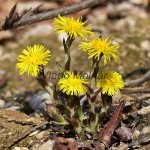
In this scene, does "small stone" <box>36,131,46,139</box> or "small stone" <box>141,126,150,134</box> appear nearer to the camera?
"small stone" <box>141,126,150,134</box>

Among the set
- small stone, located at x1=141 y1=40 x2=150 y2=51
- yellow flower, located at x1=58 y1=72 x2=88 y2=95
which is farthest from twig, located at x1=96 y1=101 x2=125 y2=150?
small stone, located at x1=141 y1=40 x2=150 y2=51

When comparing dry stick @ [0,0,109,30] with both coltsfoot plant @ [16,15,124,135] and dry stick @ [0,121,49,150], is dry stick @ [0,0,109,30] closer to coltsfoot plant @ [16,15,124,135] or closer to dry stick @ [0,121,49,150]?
coltsfoot plant @ [16,15,124,135]

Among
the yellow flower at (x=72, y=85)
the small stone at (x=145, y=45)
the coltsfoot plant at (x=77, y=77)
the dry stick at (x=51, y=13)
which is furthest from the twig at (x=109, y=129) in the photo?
the small stone at (x=145, y=45)

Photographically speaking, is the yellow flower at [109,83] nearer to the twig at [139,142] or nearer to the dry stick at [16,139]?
the twig at [139,142]

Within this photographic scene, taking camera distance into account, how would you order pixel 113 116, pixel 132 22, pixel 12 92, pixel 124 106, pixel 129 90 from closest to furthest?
pixel 113 116, pixel 124 106, pixel 129 90, pixel 12 92, pixel 132 22

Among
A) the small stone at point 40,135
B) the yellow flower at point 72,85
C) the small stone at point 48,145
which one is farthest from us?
the small stone at point 40,135

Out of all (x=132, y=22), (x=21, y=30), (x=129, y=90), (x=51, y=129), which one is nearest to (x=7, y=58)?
(x=21, y=30)

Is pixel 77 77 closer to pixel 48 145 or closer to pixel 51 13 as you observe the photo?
pixel 48 145

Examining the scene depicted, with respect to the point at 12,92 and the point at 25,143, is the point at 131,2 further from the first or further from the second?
the point at 25,143

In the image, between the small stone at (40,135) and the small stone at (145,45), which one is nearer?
the small stone at (40,135)
